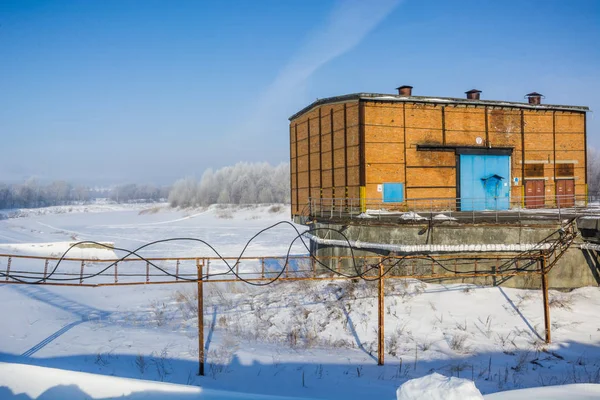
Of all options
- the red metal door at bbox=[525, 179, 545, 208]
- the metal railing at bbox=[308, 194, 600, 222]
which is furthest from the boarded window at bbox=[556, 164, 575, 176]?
the metal railing at bbox=[308, 194, 600, 222]

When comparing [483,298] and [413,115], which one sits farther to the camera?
[413,115]

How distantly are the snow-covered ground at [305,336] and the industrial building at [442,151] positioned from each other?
20.8 feet

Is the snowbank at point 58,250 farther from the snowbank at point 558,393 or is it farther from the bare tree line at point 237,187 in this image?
the bare tree line at point 237,187

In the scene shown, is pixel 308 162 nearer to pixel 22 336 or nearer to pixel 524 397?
pixel 22 336

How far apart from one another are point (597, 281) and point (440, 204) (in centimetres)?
772

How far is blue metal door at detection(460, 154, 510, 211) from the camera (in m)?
22.0

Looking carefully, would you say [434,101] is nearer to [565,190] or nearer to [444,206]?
[444,206]

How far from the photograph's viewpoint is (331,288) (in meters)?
16.0

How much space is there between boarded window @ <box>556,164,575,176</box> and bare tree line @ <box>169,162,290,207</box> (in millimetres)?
76791

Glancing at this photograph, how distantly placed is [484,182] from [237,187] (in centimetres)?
9102

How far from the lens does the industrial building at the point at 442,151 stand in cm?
2036

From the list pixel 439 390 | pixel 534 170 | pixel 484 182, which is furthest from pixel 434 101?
pixel 439 390

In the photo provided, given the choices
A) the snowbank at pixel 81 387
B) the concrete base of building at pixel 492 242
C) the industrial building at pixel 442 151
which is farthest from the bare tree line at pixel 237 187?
the snowbank at pixel 81 387

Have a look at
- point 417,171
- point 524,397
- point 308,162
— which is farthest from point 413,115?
point 524,397
